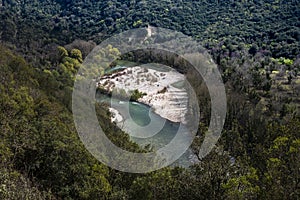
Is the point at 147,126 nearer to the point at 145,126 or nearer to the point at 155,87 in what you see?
the point at 145,126

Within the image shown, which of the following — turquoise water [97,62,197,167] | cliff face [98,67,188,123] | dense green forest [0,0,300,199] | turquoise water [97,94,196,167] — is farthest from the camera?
cliff face [98,67,188,123]

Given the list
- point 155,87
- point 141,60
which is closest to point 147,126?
point 155,87

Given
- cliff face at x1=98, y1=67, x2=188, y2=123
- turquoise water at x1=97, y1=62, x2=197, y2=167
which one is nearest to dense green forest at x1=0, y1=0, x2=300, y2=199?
turquoise water at x1=97, y1=62, x2=197, y2=167

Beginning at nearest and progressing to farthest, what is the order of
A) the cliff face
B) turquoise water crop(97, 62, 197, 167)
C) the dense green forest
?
the dense green forest < turquoise water crop(97, 62, 197, 167) < the cliff face

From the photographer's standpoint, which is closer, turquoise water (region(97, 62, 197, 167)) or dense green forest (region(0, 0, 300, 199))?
dense green forest (region(0, 0, 300, 199))

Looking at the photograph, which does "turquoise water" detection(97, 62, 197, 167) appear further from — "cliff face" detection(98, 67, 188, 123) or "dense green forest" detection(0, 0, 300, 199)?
"dense green forest" detection(0, 0, 300, 199)
